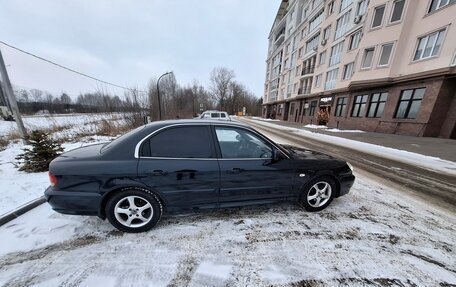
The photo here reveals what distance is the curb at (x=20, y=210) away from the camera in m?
2.84

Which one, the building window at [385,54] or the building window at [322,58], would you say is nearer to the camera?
the building window at [385,54]

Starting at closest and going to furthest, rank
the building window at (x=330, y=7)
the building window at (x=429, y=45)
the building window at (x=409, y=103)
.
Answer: the building window at (x=429, y=45) → the building window at (x=409, y=103) → the building window at (x=330, y=7)

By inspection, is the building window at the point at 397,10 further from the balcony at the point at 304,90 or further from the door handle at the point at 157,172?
the door handle at the point at 157,172

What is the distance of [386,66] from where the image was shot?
1495 cm

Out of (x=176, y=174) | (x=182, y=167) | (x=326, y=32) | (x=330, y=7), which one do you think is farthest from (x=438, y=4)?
(x=176, y=174)

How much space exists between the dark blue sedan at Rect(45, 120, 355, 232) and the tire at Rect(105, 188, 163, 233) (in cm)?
1

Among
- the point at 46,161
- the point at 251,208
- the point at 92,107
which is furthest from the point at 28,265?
the point at 92,107

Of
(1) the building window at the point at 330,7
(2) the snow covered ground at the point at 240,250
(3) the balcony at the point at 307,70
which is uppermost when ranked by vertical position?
(1) the building window at the point at 330,7

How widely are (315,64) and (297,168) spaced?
30.3 metres

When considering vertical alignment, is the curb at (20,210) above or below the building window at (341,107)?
below

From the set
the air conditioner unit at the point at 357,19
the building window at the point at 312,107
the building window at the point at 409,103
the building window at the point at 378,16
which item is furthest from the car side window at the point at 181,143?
the building window at the point at 312,107

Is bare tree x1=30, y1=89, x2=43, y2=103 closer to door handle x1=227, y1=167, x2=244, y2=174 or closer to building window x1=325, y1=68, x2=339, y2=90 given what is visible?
door handle x1=227, y1=167, x2=244, y2=174

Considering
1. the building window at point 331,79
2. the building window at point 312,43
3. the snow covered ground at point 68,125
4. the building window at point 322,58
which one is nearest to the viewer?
the snow covered ground at point 68,125

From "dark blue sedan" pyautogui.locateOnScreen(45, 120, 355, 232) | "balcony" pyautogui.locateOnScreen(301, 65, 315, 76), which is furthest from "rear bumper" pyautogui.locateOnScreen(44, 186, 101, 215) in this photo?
"balcony" pyautogui.locateOnScreen(301, 65, 315, 76)
